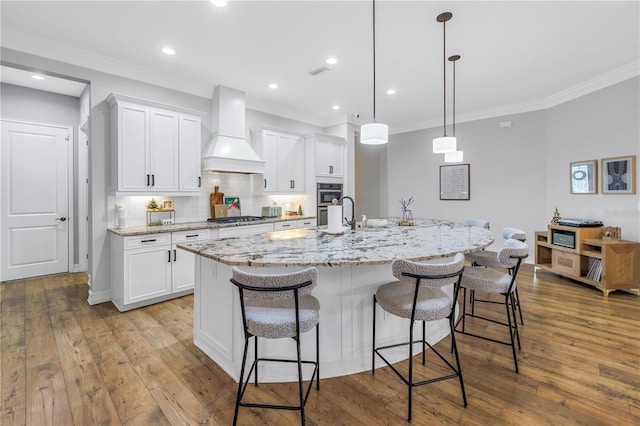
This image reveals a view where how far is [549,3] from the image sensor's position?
8.70 ft

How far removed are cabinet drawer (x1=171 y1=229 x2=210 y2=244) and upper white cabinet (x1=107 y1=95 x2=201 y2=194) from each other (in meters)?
0.63

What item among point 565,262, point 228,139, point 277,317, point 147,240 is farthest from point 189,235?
point 565,262

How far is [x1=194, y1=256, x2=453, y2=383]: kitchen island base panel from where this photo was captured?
2.10 metres

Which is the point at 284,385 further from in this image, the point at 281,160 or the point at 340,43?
the point at 281,160

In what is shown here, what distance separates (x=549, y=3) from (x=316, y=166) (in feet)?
12.6

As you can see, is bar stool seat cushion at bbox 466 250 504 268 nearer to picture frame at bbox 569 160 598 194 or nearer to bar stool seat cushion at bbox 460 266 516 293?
bar stool seat cushion at bbox 460 266 516 293

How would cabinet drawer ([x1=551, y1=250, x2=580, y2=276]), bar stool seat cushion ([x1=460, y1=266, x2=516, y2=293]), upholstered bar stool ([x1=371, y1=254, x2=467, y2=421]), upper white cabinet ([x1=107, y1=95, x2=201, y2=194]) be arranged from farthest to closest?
cabinet drawer ([x1=551, y1=250, x2=580, y2=276])
upper white cabinet ([x1=107, y1=95, x2=201, y2=194])
bar stool seat cushion ([x1=460, y1=266, x2=516, y2=293])
upholstered bar stool ([x1=371, y1=254, x2=467, y2=421])

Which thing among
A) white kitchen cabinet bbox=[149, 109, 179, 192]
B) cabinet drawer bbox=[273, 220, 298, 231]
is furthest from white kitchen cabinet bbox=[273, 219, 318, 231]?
white kitchen cabinet bbox=[149, 109, 179, 192]

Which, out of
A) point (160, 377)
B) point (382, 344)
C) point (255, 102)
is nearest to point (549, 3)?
point (382, 344)

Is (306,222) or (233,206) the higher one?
(233,206)

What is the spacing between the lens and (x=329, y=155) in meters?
5.95

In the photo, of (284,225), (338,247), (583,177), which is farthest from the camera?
(284,225)

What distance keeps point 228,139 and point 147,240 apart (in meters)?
1.87

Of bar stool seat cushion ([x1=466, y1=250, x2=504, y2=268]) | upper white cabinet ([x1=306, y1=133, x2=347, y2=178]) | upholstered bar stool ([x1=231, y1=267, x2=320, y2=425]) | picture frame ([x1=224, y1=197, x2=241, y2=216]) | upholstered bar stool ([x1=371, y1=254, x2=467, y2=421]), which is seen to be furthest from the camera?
upper white cabinet ([x1=306, y1=133, x2=347, y2=178])
